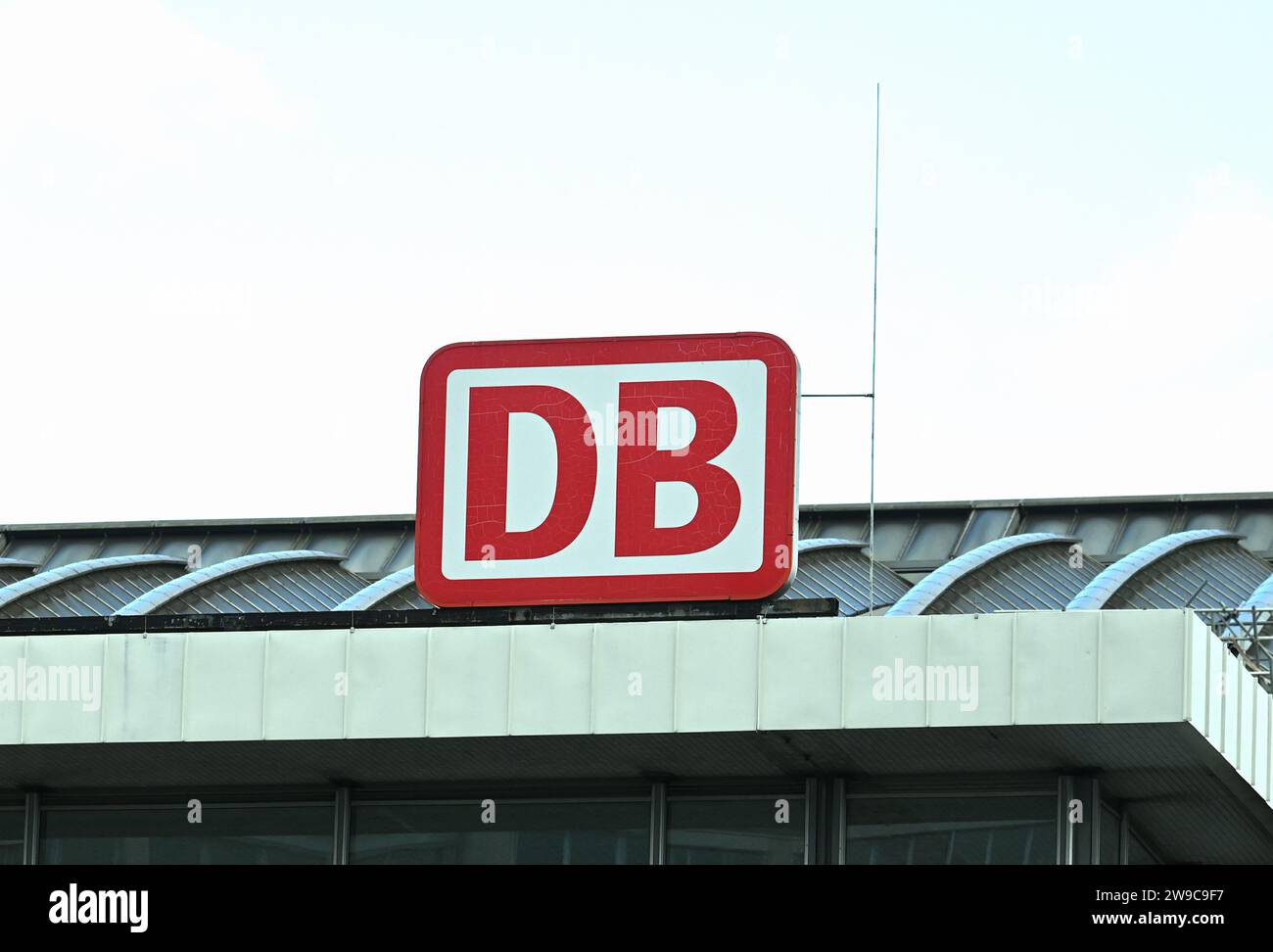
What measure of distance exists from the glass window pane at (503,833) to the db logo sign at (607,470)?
2.09m

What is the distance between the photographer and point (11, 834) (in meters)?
24.3

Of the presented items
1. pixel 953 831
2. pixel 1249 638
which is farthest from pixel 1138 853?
pixel 1249 638

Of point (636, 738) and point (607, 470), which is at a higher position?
point (607, 470)

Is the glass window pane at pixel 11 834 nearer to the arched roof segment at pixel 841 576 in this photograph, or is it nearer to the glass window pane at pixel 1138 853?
the glass window pane at pixel 1138 853

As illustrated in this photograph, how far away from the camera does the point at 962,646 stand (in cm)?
1972

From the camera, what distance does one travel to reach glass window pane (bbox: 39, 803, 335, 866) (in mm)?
23328

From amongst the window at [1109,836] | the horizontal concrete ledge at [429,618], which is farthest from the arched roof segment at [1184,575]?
the horizontal concrete ledge at [429,618]

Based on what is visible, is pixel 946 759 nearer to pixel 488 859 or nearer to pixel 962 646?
pixel 962 646

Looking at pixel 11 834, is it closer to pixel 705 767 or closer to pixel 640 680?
pixel 705 767

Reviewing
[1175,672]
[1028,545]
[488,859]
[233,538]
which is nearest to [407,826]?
[488,859]

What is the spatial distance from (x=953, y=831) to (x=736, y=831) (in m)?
2.14

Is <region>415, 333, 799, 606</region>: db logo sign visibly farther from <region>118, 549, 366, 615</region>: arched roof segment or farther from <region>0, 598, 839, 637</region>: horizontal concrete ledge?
<region>118, 549, 366, 615</region>: arched roof segment
